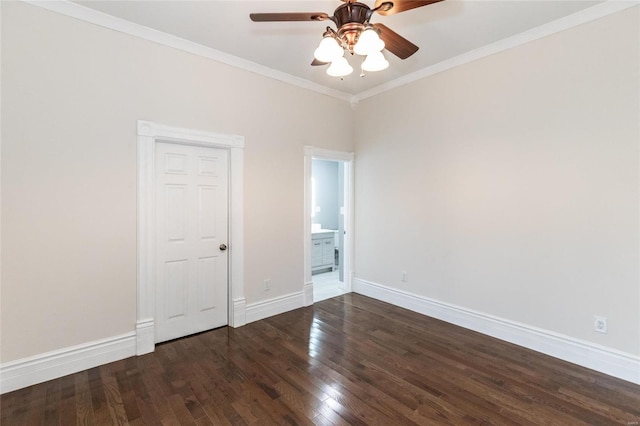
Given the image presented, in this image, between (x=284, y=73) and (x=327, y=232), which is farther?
(x=327, y=232)

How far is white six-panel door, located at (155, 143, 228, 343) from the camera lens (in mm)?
3145

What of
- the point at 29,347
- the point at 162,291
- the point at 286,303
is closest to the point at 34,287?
the point at 29,347

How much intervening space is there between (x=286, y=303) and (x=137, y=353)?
67.8 inches

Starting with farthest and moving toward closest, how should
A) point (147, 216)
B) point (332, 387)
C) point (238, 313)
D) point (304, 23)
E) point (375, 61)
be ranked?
point (238, 313) < point (147, 216) < point (304, 23) < point (332, 387) < point (375, 61)

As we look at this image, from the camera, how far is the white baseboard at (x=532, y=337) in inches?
100

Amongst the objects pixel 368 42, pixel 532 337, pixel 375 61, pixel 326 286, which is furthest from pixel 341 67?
pixel 326 286

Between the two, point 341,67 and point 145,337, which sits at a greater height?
point 341,67

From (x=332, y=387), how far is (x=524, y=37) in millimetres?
3653

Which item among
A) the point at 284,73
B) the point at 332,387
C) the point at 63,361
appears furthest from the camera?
the point at 284,73

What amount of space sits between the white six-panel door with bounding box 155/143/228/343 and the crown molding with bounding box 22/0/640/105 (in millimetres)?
1018

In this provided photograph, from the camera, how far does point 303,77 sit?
13.3ft

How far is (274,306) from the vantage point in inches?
155

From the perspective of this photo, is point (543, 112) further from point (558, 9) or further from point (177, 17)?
point (177, 17)

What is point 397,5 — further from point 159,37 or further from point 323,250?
point 323,250
